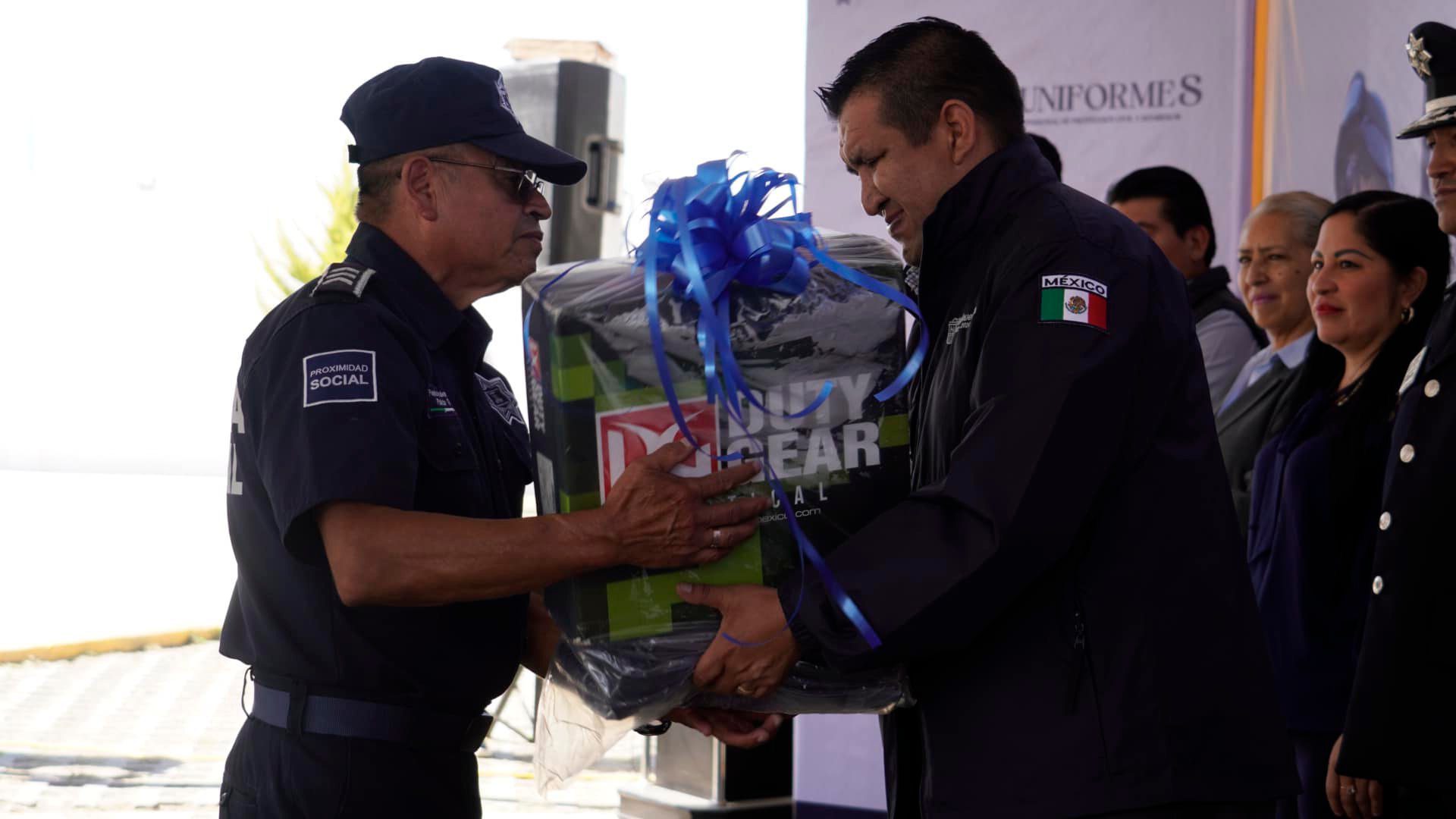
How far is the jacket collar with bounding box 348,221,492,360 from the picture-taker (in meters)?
1.79

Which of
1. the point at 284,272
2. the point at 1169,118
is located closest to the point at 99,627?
the point at 284,272

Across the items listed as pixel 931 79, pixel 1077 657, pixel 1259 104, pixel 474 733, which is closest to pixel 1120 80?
pixel 1259 104

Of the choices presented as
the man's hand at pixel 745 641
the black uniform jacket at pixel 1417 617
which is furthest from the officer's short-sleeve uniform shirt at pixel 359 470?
the black uniform jacket at pixel 1417 617

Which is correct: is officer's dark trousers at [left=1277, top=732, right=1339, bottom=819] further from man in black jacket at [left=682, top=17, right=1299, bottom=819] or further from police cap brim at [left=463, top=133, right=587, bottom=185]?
police cap brim at [left=463, top=133, right=587, bottom=185]

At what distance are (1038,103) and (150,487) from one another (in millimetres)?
12043

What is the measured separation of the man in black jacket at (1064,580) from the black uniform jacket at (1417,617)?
2.00 feet

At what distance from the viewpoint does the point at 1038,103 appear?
4.23 metres

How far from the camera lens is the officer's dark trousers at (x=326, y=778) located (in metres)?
1.65

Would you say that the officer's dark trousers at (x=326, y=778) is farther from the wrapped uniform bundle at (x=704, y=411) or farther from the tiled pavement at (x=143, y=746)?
the tiled pavement at (x=143, y=746)

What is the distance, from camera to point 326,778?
1.65 metres

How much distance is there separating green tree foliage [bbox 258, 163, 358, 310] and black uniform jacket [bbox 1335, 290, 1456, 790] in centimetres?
868

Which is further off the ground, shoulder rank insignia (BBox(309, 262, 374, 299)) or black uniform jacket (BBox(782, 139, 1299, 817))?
shoulder rank insignia (BBox(309, 262, 374, 299))

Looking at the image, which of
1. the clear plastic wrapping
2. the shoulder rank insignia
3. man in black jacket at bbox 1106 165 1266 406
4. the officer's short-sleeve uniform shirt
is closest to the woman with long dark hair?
man in black jacket at bbox 1106 165 1266 406

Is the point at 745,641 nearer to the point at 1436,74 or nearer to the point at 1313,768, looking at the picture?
the point at 1313,768
